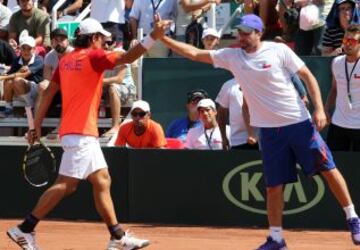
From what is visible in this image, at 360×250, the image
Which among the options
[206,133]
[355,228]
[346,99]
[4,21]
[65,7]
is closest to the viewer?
[355,228]

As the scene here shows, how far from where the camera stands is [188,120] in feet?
43.0

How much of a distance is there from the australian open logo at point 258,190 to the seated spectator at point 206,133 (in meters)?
0.63

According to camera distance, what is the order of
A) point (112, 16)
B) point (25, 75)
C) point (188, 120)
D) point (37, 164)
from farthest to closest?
point (112, 16) → point (25, 75) → point (188, 120) → point (37, 164)

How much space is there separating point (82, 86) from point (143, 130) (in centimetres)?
338

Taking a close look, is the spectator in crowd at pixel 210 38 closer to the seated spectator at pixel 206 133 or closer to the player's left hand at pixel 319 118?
the seated spectator at pixel 206 133

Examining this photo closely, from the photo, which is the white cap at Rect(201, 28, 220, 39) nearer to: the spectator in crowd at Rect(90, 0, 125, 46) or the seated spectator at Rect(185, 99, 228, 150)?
the seated spectator at Rect(185, 99, 228, 150)

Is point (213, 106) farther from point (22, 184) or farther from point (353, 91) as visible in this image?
point (22, 184)

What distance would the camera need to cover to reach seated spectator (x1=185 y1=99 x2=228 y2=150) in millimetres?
12445

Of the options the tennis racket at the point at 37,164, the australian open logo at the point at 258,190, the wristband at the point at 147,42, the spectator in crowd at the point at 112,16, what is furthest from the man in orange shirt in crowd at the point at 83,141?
the spectator in crowd at the point at 112,16

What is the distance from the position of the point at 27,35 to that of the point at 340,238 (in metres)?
6.07

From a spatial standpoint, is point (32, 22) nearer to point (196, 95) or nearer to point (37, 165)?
point (196, 95)

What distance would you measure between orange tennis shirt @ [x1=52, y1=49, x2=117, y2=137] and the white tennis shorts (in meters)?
0.06

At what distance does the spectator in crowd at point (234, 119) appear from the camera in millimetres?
12127

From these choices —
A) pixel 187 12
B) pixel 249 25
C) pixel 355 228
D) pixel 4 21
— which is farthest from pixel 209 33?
pixel 355 228
